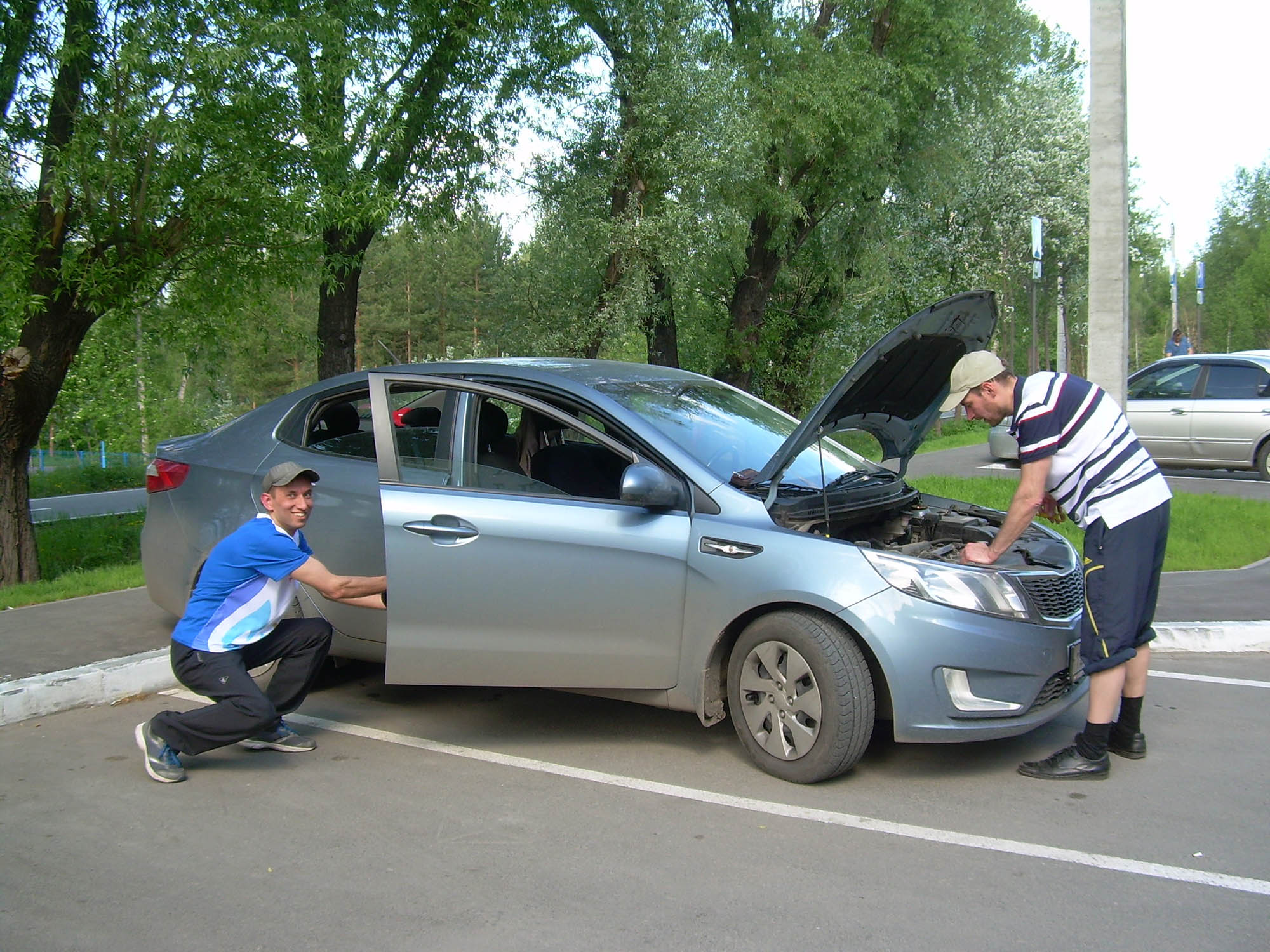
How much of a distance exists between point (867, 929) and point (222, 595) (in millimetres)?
2982

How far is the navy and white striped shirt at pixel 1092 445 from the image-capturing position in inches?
179

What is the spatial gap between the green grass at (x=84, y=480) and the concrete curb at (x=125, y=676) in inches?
988

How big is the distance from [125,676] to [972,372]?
183 inches

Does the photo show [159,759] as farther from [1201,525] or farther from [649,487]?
[1201,525]

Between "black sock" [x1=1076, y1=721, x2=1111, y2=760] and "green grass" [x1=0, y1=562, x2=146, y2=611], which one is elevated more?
"green grass" [x1=0, y1=562, x2=146, y2=611]

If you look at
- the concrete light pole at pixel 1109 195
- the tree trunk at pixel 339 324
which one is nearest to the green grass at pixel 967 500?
the concrete light pole at pixel 1109 195

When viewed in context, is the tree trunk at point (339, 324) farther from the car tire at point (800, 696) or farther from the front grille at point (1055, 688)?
the front grille at point (1055, 688)

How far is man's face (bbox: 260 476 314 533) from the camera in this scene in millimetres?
4789

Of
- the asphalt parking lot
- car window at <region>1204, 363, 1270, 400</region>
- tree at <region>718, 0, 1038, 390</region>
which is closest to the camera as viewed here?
the asphalt parking lot

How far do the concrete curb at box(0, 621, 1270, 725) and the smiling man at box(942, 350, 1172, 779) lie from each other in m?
2.36

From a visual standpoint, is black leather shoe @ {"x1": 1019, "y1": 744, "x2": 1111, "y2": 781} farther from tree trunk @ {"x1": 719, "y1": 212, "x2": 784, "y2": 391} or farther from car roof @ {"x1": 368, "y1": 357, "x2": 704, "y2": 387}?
tree trunk @ {"x1": 719, "y1": 212, "x2": 784, "y2": 391}

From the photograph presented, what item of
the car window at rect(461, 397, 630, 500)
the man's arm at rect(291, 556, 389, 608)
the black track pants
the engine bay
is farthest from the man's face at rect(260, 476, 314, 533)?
the engine bay

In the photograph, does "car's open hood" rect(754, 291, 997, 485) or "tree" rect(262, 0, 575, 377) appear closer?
"car's open hood" rect(754, 291, 997, 485)

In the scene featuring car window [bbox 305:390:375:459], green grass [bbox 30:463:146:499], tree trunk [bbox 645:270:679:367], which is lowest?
green grass [bbox 30:463:146:499]
